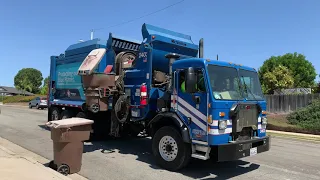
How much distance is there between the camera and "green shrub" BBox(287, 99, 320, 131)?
1711 centimetres

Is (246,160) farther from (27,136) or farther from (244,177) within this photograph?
(27,136)

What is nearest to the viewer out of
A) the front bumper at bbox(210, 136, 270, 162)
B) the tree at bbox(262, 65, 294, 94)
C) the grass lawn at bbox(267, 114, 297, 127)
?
the front bumper at bbox(210, 136, 270, 162)

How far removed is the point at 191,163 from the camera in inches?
303

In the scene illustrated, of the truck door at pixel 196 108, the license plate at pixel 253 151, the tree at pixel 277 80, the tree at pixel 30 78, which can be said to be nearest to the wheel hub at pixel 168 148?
the truck door at pixel 196 108

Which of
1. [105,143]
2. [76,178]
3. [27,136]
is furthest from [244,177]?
[27,136]

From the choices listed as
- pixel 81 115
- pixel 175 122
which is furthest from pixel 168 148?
pixel 81 115

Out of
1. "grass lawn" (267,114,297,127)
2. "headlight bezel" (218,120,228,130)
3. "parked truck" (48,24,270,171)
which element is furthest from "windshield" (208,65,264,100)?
"grass lawn" (267,114,297,127)

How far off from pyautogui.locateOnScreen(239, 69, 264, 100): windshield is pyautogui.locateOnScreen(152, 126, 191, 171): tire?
5.97 ft

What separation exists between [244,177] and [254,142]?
2.62ft

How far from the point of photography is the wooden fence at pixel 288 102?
69.3 feet

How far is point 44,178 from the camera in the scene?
5688 mm

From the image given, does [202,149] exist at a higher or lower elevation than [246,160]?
higher

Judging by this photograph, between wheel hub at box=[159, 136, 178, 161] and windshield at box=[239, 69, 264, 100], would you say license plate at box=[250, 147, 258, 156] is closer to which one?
windshield at box=[239, 69, 264, 100]

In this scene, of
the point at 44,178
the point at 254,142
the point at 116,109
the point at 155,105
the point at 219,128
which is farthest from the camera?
the point at 116,109
